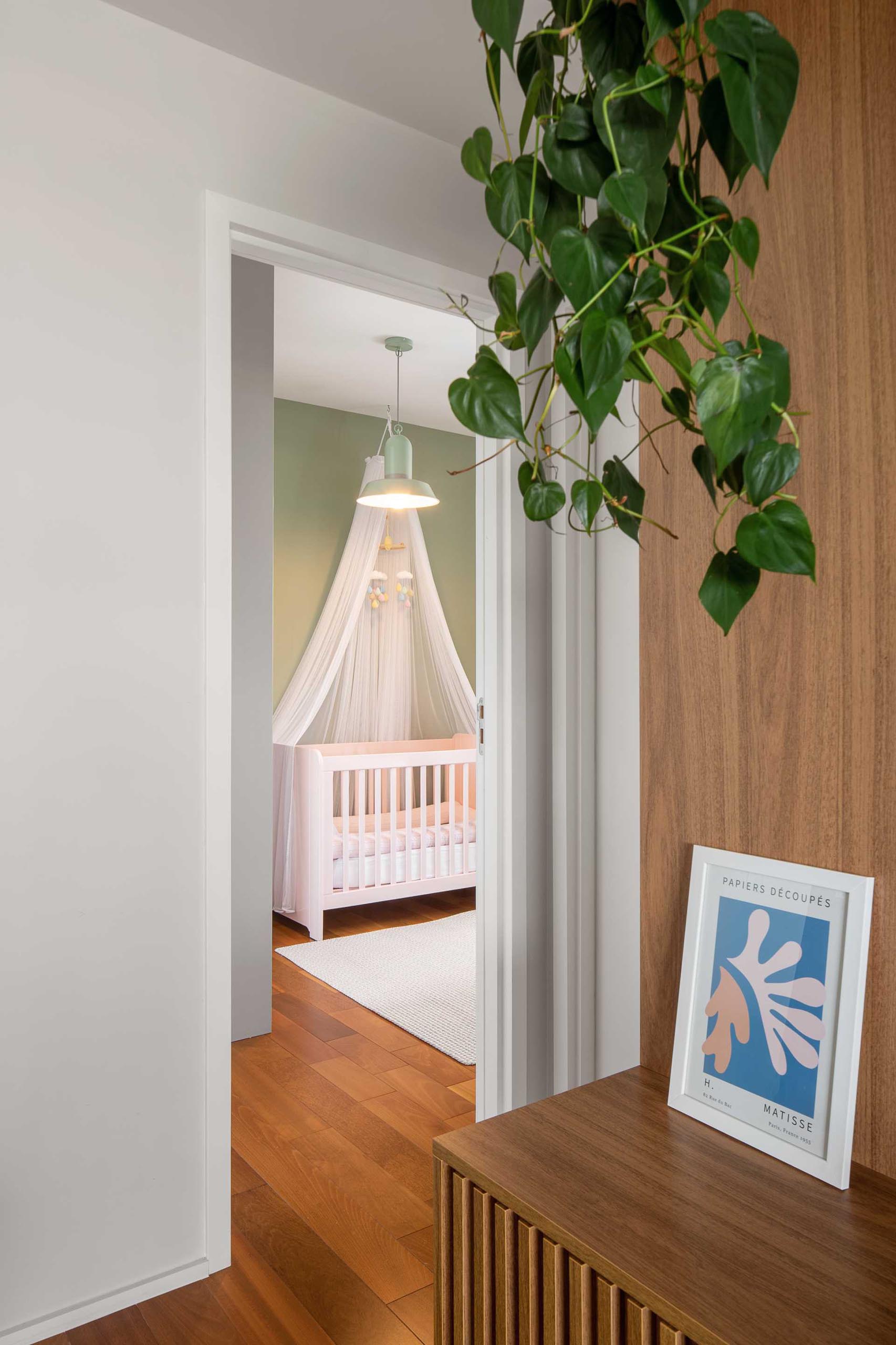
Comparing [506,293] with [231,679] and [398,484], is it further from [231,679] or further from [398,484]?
[398,484]

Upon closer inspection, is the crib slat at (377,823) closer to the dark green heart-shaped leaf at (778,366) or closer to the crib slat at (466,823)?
the crib slat at (466,823)

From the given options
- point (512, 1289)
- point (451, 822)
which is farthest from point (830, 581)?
point (451, 822)

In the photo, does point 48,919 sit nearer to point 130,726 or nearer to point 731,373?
point 130,726

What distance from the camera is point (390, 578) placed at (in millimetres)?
5434

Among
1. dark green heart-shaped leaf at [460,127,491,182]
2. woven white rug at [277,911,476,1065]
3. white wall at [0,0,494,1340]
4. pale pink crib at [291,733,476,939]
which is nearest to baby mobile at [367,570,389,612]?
pale pink crib at [291,733,476,939]

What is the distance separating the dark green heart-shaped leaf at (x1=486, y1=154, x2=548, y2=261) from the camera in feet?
2.81

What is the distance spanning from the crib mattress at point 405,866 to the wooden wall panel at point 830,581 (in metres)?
3.38

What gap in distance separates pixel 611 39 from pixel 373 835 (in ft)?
13.6

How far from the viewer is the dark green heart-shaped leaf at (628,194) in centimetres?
69

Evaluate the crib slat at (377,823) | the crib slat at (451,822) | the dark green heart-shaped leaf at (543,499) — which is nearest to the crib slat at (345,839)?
the crib slat at (377,823)

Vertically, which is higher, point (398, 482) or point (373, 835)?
point (398, 482)

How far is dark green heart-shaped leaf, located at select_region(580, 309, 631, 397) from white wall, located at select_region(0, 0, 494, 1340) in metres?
1.30

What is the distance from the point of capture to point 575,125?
769 mm

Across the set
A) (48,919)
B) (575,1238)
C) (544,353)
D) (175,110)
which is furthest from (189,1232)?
(175,110)
